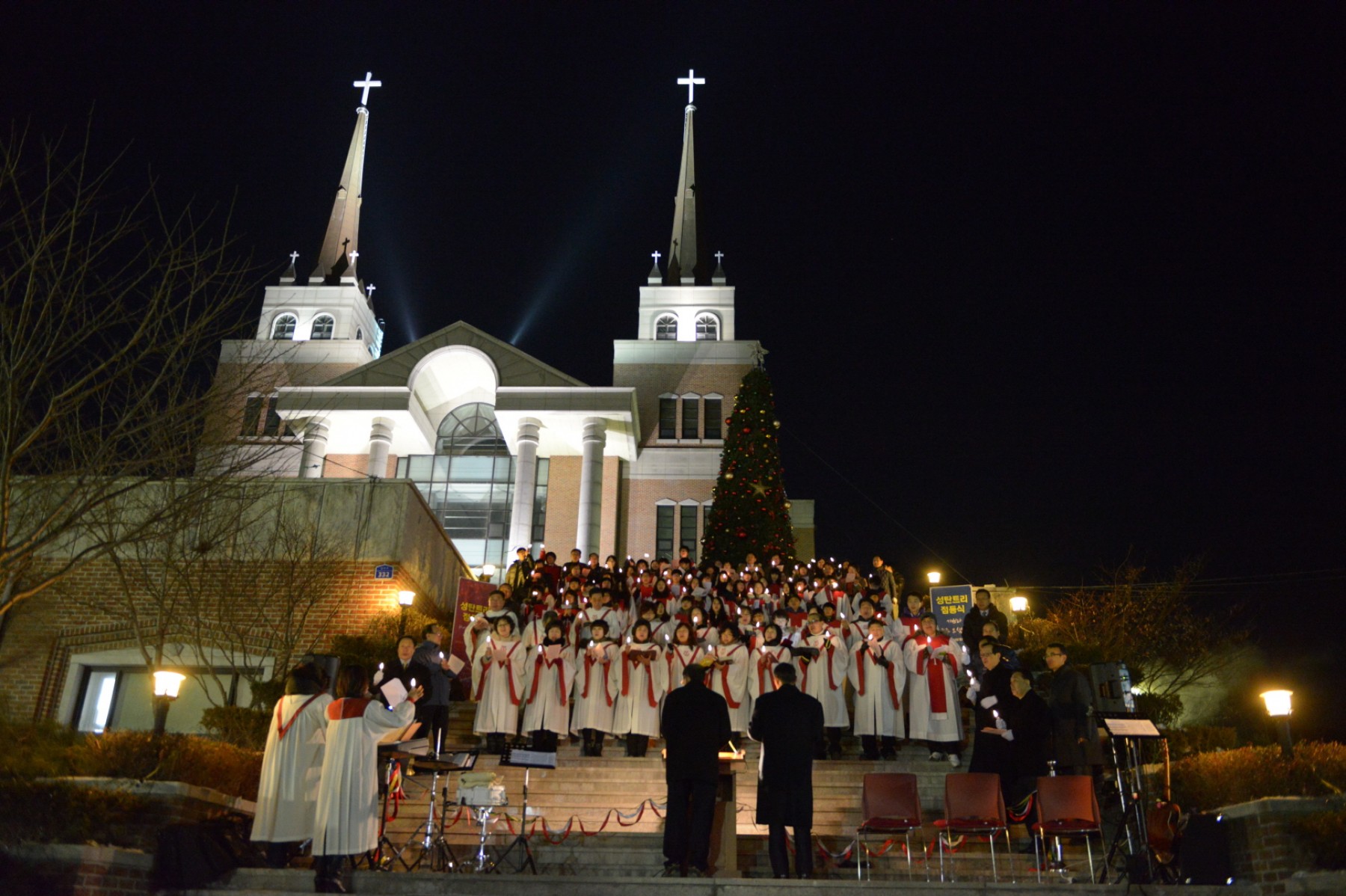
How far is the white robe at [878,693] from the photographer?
1379 cm

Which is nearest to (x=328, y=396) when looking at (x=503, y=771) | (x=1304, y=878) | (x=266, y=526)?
(x=266, y=526)

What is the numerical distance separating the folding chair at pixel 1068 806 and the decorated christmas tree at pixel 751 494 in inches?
556

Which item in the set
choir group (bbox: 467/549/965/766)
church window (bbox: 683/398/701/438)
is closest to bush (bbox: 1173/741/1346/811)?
choir group (bbox: 467/549/965/766)

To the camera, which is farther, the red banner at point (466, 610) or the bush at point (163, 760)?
the red banner at point (466, 610)

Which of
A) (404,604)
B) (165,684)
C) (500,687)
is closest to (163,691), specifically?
(165,684)

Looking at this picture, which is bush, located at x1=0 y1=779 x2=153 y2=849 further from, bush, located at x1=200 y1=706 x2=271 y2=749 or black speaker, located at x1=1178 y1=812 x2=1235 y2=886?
black speaker, located at x1=1178 y1=812 x2=1235 y2=886

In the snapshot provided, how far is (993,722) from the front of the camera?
38.1 feet

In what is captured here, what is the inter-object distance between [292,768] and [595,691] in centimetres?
531

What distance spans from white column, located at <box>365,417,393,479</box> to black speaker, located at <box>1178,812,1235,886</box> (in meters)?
23.1

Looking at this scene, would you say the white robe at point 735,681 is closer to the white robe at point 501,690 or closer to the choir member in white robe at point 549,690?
the choir member in white robe at point 549,690

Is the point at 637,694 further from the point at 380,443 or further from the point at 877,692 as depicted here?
the point at 380,443

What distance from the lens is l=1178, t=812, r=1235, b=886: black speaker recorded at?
9391 mm

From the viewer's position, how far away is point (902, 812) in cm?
992

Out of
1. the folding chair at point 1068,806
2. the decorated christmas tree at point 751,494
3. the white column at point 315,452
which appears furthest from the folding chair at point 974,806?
the white column at point 315,452
